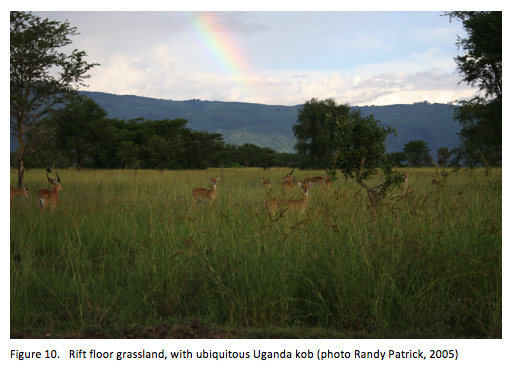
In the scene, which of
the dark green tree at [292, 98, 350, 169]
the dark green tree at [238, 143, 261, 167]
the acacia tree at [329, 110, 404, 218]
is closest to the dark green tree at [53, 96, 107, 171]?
the dark green tree at [292, 98, 350, 169]

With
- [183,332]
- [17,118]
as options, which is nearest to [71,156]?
[17,118]

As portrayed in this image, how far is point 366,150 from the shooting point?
271 inches

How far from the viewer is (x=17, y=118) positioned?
39.4 ft

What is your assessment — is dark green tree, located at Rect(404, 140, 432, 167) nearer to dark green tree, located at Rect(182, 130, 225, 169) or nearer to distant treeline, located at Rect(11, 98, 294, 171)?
dark green tree, located at Rect(182, 130, 225, 169)

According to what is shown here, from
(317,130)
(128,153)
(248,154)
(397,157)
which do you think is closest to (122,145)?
(128,153)

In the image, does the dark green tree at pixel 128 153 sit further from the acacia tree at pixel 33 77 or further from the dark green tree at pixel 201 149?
the acacia tree at pixel 33 77

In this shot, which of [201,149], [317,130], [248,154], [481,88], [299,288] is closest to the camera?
[299,288]

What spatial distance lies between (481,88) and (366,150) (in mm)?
13465

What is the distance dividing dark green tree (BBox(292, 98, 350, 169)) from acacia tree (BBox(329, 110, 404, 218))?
27790 mm

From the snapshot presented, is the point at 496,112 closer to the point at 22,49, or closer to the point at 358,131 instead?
the point at 358,131

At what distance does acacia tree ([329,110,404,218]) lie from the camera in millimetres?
6855

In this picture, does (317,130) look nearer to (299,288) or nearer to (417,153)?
(299,288)

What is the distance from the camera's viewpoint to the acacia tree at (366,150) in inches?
270

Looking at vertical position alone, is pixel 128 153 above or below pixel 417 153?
below
